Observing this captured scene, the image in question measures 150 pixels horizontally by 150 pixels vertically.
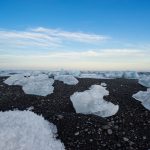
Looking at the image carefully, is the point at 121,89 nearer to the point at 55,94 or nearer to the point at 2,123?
the point at 55,94

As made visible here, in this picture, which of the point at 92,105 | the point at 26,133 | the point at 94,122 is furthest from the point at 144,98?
the point at 26,133

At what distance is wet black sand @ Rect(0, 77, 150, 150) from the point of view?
4867 mm

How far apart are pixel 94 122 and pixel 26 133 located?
156 cm

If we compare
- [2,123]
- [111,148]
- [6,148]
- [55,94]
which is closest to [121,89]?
[55,94]

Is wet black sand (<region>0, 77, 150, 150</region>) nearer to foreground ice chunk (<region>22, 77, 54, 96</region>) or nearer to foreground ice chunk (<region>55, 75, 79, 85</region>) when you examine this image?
foreground ice chunk (<region>22, 77, 54, 96</region>)

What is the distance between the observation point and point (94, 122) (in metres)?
5.44

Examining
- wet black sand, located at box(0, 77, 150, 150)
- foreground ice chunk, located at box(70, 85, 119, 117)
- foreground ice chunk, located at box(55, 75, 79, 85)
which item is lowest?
wet black sand, located at box(0, 77, 150, 150)

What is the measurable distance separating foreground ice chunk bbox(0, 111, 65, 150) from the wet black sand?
25 centimetres

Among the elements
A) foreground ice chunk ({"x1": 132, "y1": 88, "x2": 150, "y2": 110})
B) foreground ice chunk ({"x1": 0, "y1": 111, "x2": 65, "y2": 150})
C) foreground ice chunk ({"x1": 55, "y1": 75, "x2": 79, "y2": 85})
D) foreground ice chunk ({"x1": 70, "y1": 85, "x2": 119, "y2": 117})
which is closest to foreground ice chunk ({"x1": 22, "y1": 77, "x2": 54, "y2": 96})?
foreground ice chunk ({"x1": 55, "y1": 75, "x2": 79, "y2": 85})

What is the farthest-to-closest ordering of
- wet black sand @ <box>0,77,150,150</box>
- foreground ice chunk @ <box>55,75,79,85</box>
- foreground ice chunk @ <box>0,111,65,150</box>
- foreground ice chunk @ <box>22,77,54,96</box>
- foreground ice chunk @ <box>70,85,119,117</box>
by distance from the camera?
foreground ice chunk @ <box>55,75,79,85</box>
foreground ice chunk @ <box>22,77,54,96</box>
foreground ice chunk @ <box>70,85,119,117</box>
wet black sand @ <box>0,77,150,150</box>
foreground ice chunk @ <box>0,111,65,150</box>

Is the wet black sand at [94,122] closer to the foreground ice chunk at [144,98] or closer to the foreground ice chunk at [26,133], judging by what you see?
the foreground ice chunk at [144,98]

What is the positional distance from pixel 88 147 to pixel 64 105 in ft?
7.14

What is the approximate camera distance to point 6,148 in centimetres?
400

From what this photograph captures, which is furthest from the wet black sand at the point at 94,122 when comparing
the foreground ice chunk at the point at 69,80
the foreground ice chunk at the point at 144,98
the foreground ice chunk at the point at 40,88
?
the foreground ice chunk at the point at 69,80
